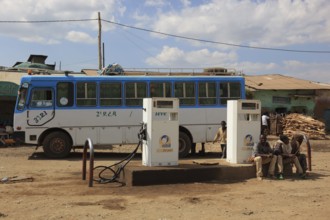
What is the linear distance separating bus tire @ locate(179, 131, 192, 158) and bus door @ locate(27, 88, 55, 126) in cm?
456

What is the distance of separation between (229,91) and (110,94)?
14.3ft

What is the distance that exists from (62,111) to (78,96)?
0.76 metres

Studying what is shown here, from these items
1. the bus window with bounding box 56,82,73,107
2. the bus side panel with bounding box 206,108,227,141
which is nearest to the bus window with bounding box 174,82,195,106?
the bus side panel with bounding box 206,108,227,141

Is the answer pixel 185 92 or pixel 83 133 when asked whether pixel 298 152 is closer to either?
pixel 185 92

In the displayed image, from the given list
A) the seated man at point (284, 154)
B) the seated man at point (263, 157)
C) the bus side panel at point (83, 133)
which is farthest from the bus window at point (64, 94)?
the seated man at point (284, 154)

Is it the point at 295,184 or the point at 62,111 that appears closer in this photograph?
the point at 295,184

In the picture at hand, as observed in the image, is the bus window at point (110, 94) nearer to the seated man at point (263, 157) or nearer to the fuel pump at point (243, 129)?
the fuel pump at point (243, 129)

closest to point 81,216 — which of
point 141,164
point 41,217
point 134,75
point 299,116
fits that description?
point 41,217

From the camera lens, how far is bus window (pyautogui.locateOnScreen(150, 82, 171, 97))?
16047 millimetres

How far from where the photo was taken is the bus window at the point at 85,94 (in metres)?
15.7

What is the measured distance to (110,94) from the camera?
15.9m

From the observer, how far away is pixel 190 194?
929cm

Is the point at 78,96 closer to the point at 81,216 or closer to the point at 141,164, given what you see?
the point at 141,164

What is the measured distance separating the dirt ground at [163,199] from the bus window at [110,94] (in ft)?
13.5
